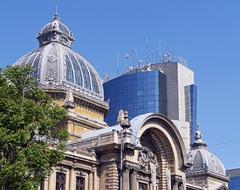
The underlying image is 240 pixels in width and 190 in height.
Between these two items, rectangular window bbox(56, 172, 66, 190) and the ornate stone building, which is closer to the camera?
rectangular window bbox(56, 172, 66, 190)

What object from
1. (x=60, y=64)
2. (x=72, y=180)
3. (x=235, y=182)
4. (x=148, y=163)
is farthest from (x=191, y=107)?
(x=72, y=180)

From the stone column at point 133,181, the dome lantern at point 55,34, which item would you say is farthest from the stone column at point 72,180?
the dome lantern at point 55,34

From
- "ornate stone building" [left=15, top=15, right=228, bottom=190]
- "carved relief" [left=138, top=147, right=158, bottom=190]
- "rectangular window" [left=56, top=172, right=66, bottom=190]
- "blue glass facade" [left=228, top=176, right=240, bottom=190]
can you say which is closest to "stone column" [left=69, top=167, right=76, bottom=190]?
"ornate stone building" [left=15, top=15, right=228, bottom=190]

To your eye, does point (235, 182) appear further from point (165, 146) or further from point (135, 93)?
point (165, 146)

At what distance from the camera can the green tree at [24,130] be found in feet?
110

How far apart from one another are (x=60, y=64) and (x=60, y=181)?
72.8 feet

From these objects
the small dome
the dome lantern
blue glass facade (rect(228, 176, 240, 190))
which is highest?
the dome lantern

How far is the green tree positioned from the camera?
33.4m

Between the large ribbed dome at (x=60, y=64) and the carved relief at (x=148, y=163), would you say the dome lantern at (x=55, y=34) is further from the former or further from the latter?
the carved relief at (x=148, y=163)

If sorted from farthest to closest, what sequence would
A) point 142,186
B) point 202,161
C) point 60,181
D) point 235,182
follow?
point 235,182 → point 202,161 → point 142,186 → point 60,181

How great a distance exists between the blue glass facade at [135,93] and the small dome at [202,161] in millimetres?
75407

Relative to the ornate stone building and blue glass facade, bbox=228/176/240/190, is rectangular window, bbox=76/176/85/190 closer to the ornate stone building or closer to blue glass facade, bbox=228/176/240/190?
the ornate stone building

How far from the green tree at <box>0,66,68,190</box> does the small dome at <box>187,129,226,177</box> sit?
160 feet

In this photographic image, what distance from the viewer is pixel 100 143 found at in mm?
59125
